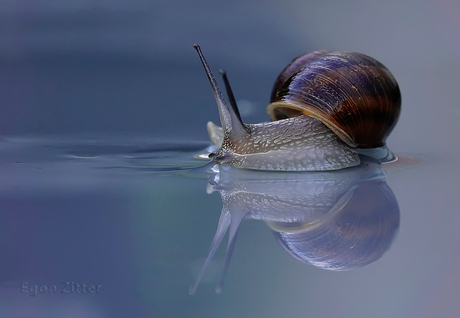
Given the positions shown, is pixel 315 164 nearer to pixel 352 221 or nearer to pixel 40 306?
pixel 352 221

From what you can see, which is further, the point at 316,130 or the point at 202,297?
the point at 316,130

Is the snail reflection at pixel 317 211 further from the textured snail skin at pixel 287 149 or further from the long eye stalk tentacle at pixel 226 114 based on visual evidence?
the long eye stalk tentacle at pixel 226 114

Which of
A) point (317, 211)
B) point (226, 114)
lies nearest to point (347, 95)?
point (226, 114)

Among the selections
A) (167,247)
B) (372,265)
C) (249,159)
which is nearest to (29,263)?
(167,247)

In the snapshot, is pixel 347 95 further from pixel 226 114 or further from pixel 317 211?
pixel 317 211

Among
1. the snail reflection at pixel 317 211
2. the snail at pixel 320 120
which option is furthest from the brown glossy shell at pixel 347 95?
the snail reflection at pixel 317 211

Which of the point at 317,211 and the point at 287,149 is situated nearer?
the point at 317,211
